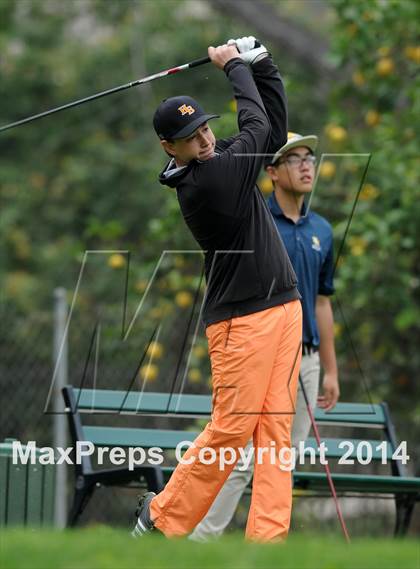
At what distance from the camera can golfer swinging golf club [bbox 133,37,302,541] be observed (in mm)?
5891

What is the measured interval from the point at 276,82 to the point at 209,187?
76cm

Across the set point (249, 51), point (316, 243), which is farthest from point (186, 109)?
point (316, 243)

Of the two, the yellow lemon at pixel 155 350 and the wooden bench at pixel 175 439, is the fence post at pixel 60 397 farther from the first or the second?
the wooden bench at pixel 175 439

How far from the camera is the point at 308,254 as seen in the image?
7121 millimetres

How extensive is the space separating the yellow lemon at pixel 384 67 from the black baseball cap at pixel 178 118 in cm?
476

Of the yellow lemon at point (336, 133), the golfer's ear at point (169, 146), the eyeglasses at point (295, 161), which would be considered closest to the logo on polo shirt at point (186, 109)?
the golfer's ear at point (169, 146)

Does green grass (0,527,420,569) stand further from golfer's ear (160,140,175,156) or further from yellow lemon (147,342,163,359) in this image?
yellow lemon (147,342,163,359)

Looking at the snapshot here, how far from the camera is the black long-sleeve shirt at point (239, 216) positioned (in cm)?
586

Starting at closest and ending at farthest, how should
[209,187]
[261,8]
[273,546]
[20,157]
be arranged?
1. [273,546]
2. [209,187]
3. [261,8]
4. [20,157]

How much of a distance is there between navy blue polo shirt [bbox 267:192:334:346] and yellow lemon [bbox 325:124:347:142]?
2861mm

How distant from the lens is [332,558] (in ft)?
13.8

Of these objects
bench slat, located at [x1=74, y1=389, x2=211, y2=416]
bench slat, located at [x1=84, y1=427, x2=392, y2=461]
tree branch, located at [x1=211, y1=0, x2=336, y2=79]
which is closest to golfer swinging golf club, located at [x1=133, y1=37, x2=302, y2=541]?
bench slat, located at [x1=84, y1=427, x2=392, y2=461]

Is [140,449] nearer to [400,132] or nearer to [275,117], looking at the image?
[275,117]

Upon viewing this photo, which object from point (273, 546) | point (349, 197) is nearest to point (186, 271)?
point (349, 197)
